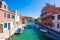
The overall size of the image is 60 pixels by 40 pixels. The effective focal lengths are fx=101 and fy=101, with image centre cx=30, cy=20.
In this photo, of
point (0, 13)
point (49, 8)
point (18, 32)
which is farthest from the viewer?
point (49, 8)

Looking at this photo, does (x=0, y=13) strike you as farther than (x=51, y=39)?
Yes

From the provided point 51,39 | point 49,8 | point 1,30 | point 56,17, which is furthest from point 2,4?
point 49,8

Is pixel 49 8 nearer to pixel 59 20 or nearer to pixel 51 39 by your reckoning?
pixel 59 20

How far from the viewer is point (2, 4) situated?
31.2 meters

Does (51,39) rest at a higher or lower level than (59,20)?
lower

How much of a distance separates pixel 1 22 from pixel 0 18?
115cm

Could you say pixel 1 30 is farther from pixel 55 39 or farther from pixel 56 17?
pixel 56 17

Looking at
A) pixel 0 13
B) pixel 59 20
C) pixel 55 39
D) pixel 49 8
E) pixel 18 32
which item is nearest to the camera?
pixel 55 39

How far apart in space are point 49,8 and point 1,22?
102 ft

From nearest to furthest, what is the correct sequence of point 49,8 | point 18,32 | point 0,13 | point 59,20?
point 0,13, point 59,20, point 18,32, point 49,8

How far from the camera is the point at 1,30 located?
2522 centimetres

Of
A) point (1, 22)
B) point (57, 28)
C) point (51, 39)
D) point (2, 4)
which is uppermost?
point (2, 4)

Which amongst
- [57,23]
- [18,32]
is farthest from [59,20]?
[18,32]

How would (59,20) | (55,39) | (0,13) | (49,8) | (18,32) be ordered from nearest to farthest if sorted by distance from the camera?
1. (55,39)
2. (0,13)
3. (59,20)
4. (18,32)
5. (49,8)
